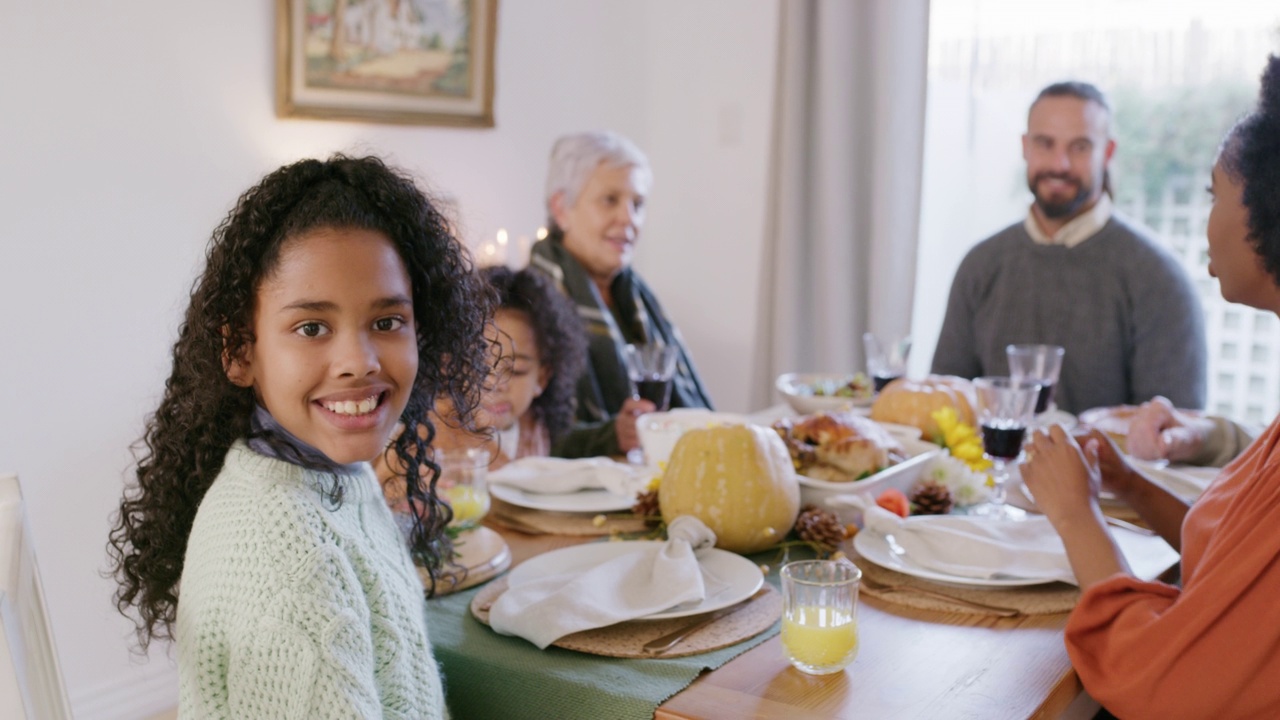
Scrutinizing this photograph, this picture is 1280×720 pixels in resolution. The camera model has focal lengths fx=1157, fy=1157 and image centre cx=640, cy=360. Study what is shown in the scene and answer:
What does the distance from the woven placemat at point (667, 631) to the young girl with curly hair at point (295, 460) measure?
6.0 inches

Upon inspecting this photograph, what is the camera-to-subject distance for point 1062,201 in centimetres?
301

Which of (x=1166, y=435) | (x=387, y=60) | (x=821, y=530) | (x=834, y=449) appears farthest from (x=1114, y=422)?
(x=387, y=60)

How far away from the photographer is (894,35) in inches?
134

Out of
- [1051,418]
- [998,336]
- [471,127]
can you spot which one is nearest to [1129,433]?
[1051,418]

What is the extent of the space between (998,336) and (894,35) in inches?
38.4

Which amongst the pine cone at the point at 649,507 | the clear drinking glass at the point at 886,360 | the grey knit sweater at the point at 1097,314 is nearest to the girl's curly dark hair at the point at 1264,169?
the pine cone at the point at 649,507

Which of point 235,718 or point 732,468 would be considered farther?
point 732,468

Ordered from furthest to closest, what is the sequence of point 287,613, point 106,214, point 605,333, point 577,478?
point 605,333 → point 106,214 → point 577,478 → point 287,613

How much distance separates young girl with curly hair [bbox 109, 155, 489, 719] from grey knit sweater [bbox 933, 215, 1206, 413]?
7.26 feet

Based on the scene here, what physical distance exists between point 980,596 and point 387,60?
8.01 feet

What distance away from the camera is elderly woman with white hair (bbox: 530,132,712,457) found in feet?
9.40

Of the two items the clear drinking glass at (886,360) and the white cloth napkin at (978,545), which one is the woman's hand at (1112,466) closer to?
the white cloth napkin at (978,545)

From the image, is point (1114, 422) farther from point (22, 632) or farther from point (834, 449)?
point (22, 632)

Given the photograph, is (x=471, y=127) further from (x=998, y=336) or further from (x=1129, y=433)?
(x=1129, y=433)
